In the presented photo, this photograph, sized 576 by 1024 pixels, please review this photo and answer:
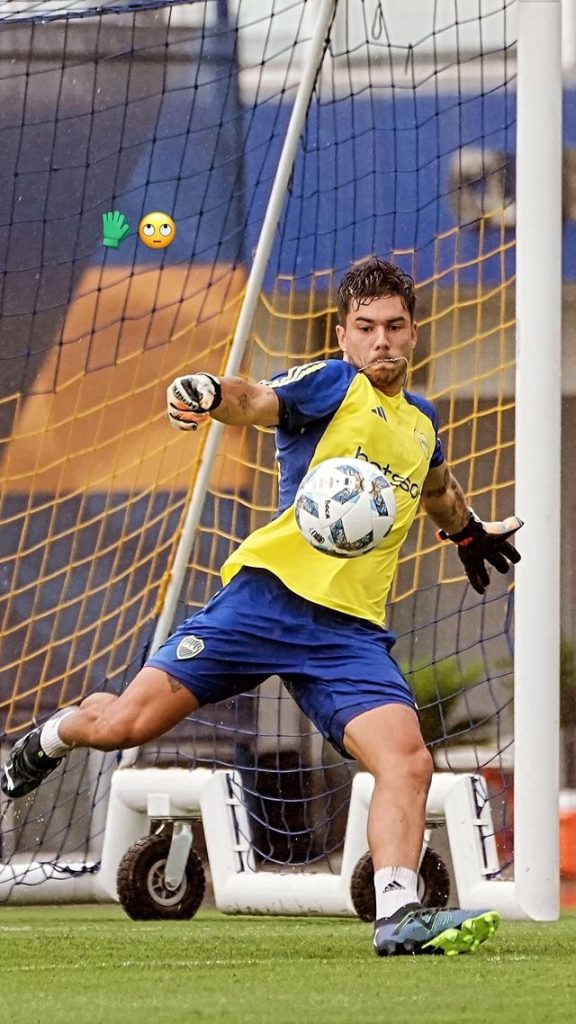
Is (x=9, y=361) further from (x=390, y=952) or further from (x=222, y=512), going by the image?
(x=390, y=952)

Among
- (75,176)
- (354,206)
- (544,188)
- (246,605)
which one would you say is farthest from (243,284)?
(246,605)

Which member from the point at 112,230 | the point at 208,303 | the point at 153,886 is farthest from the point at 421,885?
the point at 208,303

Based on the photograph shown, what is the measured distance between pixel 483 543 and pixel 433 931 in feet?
3.70

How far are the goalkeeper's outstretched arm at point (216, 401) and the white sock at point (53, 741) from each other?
1013 mm

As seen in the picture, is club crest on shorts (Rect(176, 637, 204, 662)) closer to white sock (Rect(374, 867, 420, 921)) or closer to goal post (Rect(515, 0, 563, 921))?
white sock (Rect(374, 867, 420, 921))

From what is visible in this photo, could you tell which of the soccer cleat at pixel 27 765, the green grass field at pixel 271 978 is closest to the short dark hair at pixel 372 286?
the soccer cleat at pixel 27 765

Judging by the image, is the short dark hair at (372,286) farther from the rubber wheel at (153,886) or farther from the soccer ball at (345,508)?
the rubber wheel at (153,886)

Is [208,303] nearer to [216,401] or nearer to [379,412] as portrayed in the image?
[379,412]

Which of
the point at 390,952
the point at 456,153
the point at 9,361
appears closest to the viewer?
the point at 390,952

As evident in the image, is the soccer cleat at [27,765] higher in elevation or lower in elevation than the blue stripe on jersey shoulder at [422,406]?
lower

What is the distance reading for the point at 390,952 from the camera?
3576 millimetres

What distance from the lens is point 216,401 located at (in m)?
3.51

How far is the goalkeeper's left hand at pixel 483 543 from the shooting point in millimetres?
4340

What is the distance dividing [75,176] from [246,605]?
4457 millimetres
